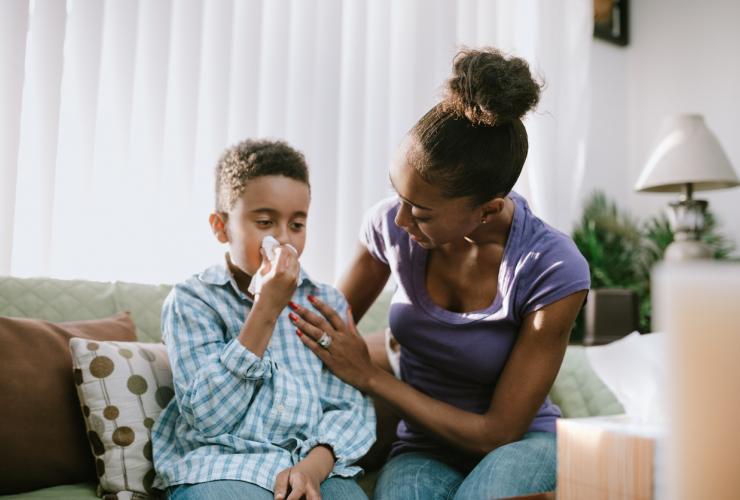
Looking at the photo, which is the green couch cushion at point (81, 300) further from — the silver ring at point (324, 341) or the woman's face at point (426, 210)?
the woman's face at point (426, 210)

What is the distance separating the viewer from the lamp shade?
270 centimetres

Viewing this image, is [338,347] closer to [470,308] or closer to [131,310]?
[470,308]

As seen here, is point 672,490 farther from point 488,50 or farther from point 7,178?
point 7,178

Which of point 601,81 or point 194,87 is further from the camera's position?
point 601,81

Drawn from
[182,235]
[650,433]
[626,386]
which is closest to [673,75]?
[626,386]

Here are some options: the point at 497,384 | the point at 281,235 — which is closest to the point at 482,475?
the point at 497,384

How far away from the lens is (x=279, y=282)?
1204 mm

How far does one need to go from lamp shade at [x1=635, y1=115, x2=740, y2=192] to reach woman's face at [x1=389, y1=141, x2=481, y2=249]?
1.76 metres

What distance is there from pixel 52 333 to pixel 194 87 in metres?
1.07

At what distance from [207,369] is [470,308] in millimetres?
543

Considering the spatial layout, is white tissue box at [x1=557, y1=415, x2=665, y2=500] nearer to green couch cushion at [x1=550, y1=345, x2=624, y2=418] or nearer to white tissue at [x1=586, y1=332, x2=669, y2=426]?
white tissue at [x1=586, y1=332, x2=669, y2=426]

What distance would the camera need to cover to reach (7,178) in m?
1.85

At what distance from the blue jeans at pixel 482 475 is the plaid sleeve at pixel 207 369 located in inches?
12.1

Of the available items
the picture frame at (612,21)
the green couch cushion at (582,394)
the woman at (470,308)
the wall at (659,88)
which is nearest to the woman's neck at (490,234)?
the woman at (470,308)
